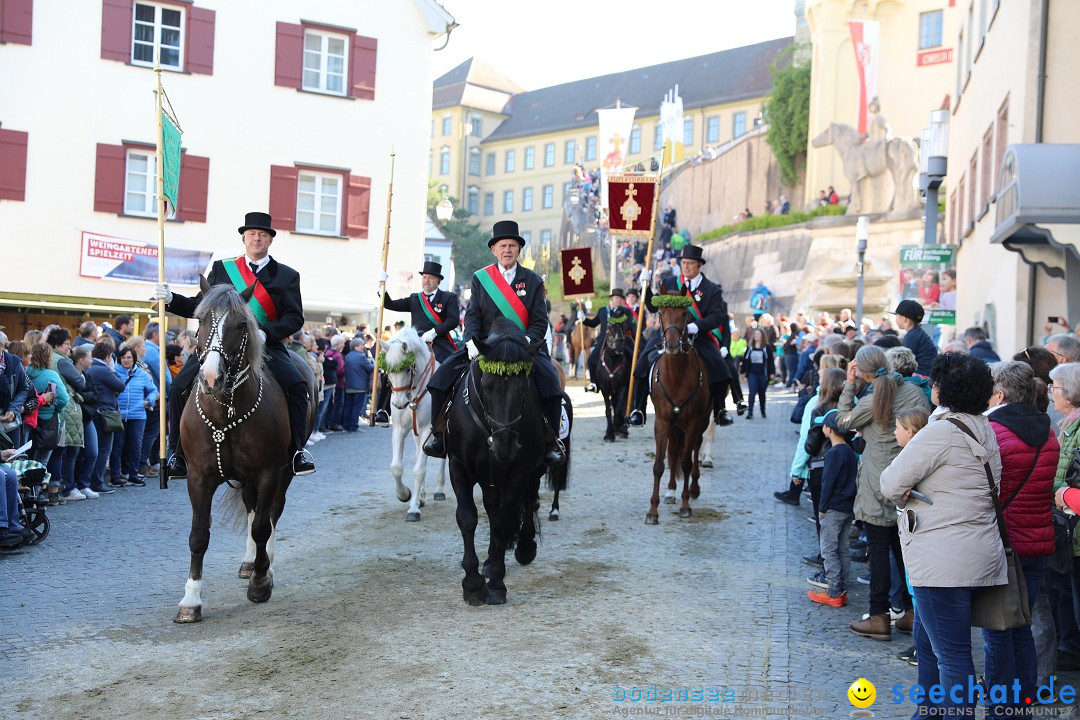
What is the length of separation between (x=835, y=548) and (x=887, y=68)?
143ft

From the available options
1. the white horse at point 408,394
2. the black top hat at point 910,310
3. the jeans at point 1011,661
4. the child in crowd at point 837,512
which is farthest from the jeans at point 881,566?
the white horse at point 408,394

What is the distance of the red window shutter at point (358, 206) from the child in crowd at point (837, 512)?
867 inches

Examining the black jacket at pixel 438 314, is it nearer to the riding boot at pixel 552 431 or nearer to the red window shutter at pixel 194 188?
the riding boot at pixel 552 431

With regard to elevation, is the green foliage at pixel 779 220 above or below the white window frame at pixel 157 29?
below

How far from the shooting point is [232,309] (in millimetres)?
7242

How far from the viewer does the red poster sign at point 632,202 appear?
15750mm

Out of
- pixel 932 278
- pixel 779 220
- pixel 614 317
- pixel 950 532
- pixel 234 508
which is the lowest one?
pixel 234 508

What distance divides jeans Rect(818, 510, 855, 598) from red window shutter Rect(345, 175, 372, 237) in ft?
72.7

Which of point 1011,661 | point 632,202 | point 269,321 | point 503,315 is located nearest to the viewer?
point 1011,661

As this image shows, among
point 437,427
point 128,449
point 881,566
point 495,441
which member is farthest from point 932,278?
point 128,449

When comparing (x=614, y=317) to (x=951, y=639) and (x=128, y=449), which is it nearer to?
(x=128, y=449)

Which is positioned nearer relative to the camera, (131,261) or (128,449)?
(128,449)

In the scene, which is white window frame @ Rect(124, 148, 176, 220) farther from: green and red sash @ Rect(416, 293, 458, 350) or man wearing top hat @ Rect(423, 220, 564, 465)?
man wearing top hat @ Rect(423, 220, 564, 465)

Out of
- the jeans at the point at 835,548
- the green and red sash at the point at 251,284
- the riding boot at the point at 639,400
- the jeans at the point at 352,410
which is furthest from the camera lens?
the jeans at the point at 352,410
